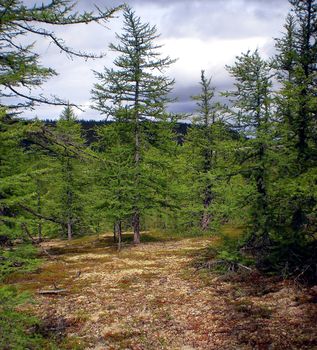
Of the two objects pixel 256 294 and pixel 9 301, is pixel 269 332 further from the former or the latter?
pixel 9 301

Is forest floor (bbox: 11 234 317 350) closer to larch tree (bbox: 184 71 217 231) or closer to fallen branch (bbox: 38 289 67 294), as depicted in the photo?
fallen branch (bbox: 38 289 67 294)

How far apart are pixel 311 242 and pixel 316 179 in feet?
13.2

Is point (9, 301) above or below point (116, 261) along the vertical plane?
above

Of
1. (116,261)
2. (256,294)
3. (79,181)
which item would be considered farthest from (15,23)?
(79,181)

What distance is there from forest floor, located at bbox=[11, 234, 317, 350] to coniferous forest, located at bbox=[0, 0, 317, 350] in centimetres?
7

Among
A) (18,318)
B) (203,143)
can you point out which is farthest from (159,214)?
(18,318)

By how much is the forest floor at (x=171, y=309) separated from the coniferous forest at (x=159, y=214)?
7 centimetres

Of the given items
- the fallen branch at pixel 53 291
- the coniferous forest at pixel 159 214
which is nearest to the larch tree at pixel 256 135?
the coniferous forest at pixel 159 214

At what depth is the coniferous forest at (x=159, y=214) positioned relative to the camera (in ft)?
29.7

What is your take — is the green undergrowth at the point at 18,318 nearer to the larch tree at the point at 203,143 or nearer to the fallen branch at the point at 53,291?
the fallen branch at the point at 53,291

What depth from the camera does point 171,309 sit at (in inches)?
537

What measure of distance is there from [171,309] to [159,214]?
15483 millimetres

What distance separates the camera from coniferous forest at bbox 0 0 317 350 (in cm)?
905

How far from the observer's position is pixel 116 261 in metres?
22.8
